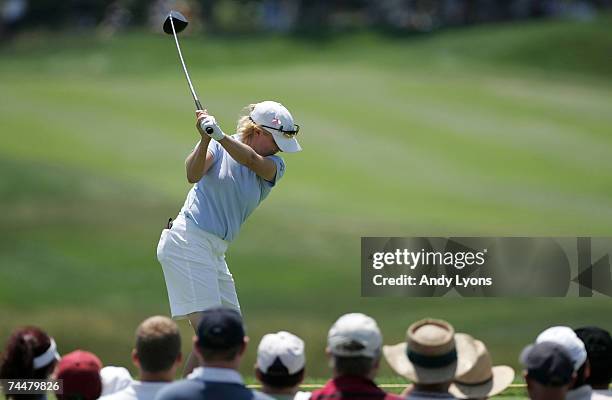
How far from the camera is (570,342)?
589 cm

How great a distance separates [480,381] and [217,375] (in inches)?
50.1

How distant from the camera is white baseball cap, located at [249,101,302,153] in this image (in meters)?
8.11

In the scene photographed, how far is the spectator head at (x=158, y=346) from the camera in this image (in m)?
5.73

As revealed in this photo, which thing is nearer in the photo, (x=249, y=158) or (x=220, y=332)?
(x=220, y=332)

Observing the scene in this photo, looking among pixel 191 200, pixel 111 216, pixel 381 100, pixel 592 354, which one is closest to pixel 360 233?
pixel 111 216

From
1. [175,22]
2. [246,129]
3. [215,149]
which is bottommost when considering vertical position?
[215,149]

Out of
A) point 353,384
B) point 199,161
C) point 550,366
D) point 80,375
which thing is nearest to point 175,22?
point 199,161

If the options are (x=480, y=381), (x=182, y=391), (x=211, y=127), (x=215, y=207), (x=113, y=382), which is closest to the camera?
(x=182, y=391)

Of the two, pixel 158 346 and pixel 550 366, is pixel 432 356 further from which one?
pixel 158 346

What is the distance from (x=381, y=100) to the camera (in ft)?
97.3

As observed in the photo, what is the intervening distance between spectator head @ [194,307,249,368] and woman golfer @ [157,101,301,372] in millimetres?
Answer: 2321

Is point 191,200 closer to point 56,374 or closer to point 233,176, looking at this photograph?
point 233,176

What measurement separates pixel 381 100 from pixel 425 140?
3361 millimetres

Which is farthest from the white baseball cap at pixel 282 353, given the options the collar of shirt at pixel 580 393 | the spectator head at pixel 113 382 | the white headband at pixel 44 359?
the collar of shirt at pixel 580 393
